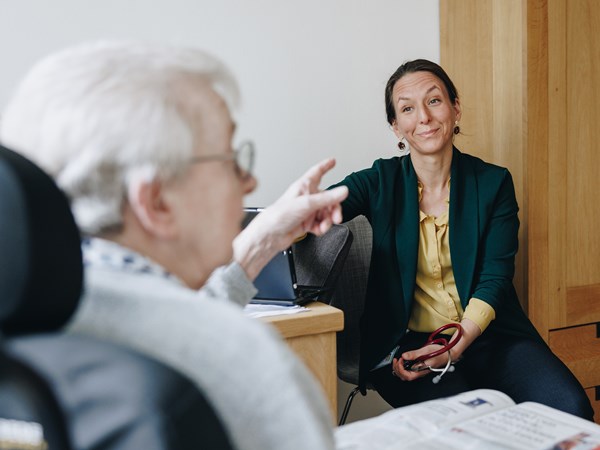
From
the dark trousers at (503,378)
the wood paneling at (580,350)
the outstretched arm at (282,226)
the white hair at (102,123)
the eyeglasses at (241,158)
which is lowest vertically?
the wood paneling at (580,350)

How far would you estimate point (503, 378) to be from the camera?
1.81 metres

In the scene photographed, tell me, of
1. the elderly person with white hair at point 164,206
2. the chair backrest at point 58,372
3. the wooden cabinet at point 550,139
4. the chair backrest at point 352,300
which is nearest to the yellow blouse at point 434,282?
the chair backrest at point 352,300

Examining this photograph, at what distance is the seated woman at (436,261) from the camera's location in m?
1.83

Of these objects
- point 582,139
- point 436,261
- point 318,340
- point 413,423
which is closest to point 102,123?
point 413,423

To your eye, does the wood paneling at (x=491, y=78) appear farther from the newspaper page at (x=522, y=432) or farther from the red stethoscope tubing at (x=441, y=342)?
the newspaper page at (x=522, y=432)

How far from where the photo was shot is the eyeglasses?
74 cm

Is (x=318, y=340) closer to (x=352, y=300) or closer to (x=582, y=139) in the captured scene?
(x=352, y=300)

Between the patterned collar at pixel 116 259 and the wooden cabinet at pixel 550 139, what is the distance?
1.71 metres

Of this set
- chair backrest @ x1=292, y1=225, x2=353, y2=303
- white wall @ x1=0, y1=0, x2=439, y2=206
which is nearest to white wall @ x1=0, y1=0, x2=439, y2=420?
white wall @ x1=0, y1=0, x2=439, y2=206

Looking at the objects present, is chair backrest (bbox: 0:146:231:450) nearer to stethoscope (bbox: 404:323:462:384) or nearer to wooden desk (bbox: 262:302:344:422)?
wooden desk (bbox: 262:302:344:422)

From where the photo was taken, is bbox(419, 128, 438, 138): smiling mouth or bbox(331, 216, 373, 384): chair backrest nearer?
bbox(419, 128, 438, 138): smiling mouth

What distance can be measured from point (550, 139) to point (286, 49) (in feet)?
2.92

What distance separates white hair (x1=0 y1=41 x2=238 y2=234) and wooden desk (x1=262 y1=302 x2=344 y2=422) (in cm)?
83

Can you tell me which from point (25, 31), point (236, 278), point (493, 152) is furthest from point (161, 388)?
point (493, 152)
